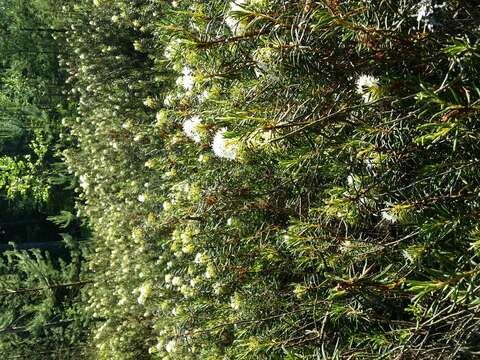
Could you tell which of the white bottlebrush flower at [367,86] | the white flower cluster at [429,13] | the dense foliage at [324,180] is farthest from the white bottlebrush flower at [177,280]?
the white flower cluster at [429,13]

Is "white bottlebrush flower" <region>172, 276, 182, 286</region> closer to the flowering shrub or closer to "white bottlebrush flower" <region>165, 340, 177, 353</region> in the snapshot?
the flowering shrub

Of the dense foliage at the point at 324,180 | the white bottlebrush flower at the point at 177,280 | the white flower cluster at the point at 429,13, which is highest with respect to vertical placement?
the white flower cluster at the point at 429,13

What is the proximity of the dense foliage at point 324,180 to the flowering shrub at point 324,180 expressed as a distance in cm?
Answer: 1

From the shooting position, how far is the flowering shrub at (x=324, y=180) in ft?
6.50

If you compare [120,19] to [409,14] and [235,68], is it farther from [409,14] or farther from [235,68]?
[409,14]

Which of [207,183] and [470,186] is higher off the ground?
[470,186]

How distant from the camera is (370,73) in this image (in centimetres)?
220

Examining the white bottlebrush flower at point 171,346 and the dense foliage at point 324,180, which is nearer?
the dense foliage at point 324,180

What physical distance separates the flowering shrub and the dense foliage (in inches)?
0.5

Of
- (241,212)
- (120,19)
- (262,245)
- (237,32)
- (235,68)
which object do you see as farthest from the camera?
(120,19)

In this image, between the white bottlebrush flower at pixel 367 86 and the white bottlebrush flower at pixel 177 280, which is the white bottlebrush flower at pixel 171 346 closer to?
the white bottlebrush flower at pixel 177 280

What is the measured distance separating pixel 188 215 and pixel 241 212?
46 cm

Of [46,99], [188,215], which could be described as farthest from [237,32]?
[46,99]

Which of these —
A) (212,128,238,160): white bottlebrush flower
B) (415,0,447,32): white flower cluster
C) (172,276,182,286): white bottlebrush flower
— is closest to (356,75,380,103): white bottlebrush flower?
(415,0,447,32): white flower cluster
